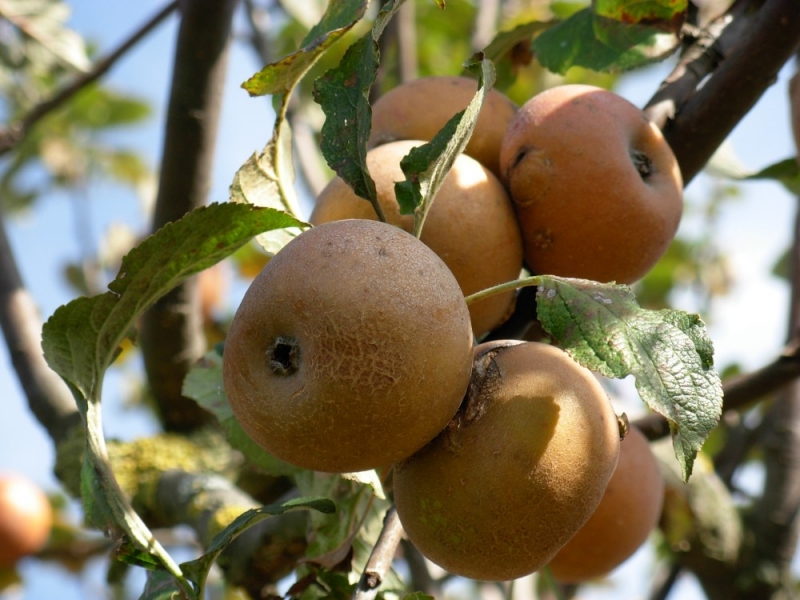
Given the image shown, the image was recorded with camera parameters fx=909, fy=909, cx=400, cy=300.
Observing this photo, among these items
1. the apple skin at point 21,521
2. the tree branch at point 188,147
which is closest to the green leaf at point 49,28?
the tree branch at point 188,147

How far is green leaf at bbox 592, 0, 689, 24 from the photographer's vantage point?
4.51ft

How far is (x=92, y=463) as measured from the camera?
A: 1063 millimetres

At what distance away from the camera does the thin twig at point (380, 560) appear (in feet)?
3.18

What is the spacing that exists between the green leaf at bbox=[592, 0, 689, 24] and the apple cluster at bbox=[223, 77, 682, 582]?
222 mm

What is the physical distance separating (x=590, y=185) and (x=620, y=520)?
0.54 metres

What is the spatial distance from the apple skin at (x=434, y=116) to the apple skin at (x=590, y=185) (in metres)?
0.07

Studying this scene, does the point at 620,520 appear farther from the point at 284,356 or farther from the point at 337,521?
the point at 284,356

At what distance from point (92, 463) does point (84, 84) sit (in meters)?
1.56

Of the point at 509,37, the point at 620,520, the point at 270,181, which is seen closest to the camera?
the point at 270,181

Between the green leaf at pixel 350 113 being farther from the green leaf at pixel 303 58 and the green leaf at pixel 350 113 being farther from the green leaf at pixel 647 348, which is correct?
the green leaf at pixel 647 348

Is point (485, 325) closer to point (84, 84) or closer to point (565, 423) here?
point (565, 423)

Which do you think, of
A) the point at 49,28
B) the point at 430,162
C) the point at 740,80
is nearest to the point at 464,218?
the point at 430,162

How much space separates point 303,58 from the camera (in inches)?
40.6

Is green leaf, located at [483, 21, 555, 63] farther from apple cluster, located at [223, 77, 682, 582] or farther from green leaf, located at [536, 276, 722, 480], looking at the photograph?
A: green leaf, located at [536, 276, 722, 480]
